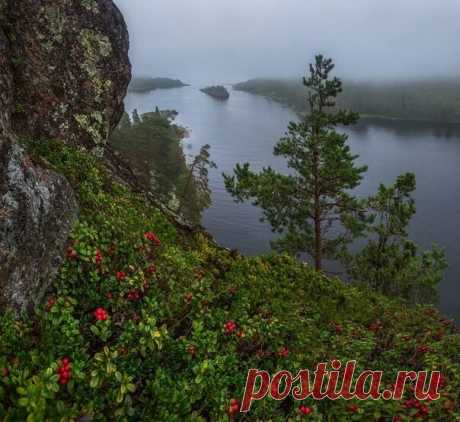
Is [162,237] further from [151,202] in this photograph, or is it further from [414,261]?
[414,261]

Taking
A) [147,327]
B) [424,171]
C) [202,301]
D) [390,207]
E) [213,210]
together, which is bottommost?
[213,210]

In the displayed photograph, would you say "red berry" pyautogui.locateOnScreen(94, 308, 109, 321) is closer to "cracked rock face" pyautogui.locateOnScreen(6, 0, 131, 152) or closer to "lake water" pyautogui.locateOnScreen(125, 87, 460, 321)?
"cracked rock face" pyautogui.locateOnScreen(6, 0, 131, 152)

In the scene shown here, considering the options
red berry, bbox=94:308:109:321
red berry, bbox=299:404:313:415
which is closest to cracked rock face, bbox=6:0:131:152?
red berry, bbox=94:308:109:321

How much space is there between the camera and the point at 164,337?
5324mm

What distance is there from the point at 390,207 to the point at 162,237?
650 inches

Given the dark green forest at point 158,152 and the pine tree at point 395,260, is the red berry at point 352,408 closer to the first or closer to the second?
the pine tree at point 395,260

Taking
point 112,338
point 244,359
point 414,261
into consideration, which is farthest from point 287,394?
point 414,261

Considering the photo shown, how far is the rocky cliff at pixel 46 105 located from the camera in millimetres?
4934

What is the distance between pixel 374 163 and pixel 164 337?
9731 centimetres

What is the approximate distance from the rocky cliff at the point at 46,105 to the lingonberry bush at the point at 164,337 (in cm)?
39

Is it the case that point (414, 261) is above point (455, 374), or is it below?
below

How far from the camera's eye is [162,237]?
8430 millimetres

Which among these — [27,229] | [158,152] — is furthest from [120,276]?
[158,152]

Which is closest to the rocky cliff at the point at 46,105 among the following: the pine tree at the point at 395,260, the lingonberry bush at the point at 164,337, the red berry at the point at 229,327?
the lingonberry bush at the point at 164,337
